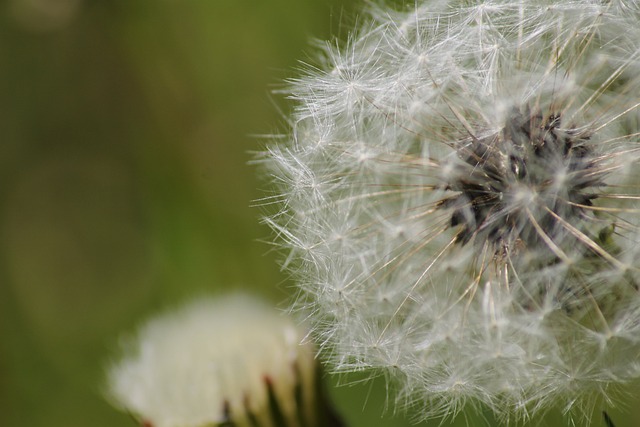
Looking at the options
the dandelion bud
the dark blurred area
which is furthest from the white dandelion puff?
the dark blurred area

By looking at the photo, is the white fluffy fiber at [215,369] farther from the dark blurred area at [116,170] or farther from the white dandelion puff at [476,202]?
the dark blurred area at [116,170]

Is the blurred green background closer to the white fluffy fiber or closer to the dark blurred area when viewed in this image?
the dark blurred area

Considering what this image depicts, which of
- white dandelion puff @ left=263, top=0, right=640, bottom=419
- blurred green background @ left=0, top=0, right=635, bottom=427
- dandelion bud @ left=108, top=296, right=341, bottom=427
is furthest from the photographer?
blurred green background @ left=0, top=0, right=635, bottom=427

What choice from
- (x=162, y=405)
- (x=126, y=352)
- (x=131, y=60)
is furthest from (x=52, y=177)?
(x=162, y=405)

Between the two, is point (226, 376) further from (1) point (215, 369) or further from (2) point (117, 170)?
(2) point (117, 170)

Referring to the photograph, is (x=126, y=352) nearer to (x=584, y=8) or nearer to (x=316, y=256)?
(x=316, y=256)

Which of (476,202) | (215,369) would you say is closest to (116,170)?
(215,369)
